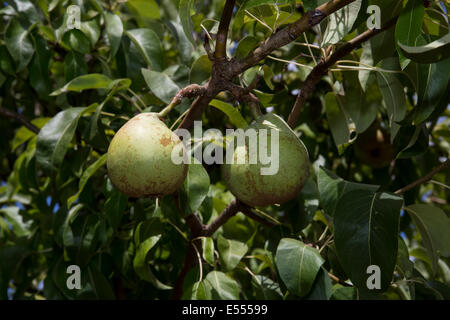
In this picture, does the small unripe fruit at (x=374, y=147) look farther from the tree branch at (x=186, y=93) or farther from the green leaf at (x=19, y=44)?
the green leaf at (x=19, y=44)

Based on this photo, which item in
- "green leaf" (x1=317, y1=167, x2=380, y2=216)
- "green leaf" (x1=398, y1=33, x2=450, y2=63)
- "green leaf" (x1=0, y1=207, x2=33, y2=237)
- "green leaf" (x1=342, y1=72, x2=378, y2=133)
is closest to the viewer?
"green leaf" (x1=398, y1=33, x2=450, y2=63)

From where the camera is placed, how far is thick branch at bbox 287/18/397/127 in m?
1.17

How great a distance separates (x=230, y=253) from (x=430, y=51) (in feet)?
2.45

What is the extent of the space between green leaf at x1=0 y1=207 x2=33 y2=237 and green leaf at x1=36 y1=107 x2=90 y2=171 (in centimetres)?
83

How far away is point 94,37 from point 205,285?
93 centimetres

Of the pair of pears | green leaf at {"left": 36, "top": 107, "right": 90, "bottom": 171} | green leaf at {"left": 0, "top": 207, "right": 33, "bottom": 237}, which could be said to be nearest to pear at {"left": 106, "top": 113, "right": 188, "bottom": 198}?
the pair of pears

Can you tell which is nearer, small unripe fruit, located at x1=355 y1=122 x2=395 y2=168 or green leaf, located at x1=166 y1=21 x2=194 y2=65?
green leaf, located at x1=166 y1=21 x2=194 y2=65

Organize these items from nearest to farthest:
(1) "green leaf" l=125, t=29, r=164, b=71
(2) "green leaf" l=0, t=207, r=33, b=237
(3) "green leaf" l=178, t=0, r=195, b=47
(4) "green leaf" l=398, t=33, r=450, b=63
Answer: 1. (4) "green leaf" l=398, t=33, r=450, b=63
2. (3) "green leaf" l=178, t=0, r=195, b=47
3. (1) "green leaf" l=125, t=29, r=164, b=71
4. (2) "green leaf" l=0, t=207, r=33, b=237

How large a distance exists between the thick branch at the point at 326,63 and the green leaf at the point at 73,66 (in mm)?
817

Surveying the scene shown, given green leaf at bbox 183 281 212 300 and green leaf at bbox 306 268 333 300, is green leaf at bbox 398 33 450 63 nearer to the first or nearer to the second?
green leaf at bbox 306 268 333 300

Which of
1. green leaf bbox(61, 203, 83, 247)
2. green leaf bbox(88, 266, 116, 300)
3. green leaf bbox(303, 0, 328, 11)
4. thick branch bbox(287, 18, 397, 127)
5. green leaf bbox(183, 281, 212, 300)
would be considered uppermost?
green leaf bbox(303, 0, 328, 11)

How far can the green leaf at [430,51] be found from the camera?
85 centimetres

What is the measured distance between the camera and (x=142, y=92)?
5.92ft
